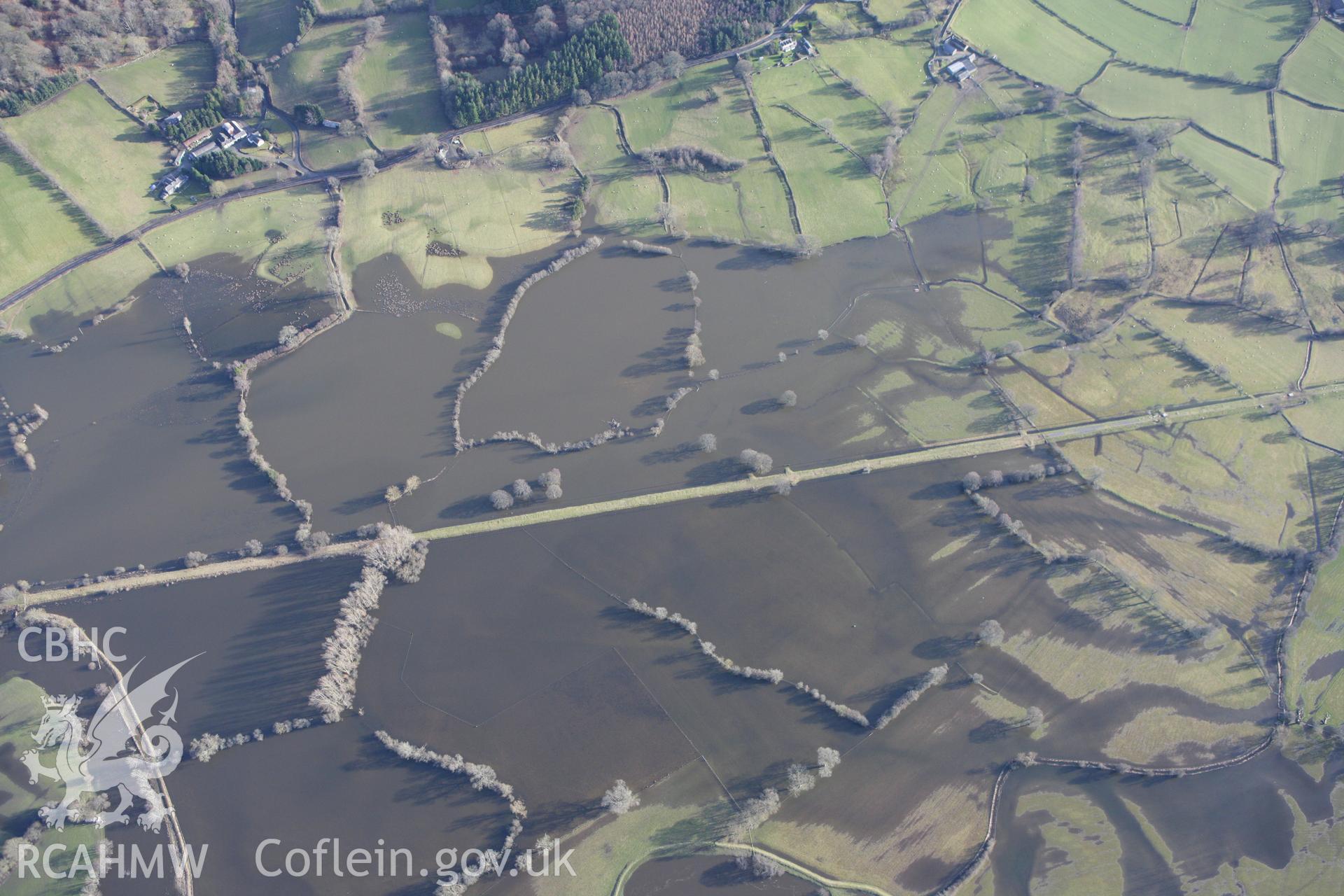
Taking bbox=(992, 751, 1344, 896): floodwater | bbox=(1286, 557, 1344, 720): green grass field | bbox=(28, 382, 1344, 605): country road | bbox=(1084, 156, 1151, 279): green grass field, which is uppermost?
bbox=(1084, 156, 1151, 279): green grass field

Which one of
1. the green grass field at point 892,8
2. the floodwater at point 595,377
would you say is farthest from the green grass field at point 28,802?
the green grass field at point 892,8

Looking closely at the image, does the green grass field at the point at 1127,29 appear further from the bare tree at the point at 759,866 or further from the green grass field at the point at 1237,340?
the bare tree at the point at 759,866

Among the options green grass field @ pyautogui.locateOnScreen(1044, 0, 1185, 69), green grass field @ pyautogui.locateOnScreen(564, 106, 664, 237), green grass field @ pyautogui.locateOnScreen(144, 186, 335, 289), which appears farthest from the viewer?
green grass field @ pyautogui.locateOnScreen(1044, 0, 1185, 69)

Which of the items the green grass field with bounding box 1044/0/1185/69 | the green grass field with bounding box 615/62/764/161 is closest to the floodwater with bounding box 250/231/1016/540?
the green grass field with bounding box 615/62/764/161

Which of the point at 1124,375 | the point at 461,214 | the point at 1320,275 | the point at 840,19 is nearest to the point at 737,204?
the point at 461,214

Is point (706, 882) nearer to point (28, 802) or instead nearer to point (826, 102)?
point (28, 802)

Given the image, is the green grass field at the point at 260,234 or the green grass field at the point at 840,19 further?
the green grass field at the point at 840,19

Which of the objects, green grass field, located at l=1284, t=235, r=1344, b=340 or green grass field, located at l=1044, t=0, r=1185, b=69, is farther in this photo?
green grass field, located at l=1044, t=0, r=1185, b=69

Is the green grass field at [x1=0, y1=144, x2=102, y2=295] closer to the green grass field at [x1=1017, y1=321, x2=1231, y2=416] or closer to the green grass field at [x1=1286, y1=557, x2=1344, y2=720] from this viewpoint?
the green grass field at [x1=1017, y1=321, x2=1231, y2=416]
